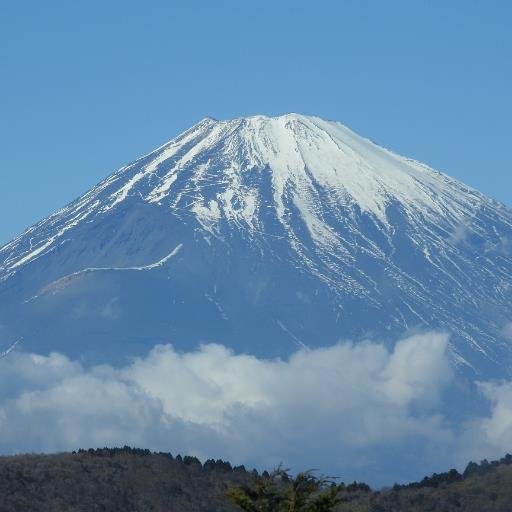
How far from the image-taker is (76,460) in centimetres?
9206

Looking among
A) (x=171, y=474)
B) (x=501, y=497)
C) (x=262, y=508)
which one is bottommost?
(x=262, y=508)

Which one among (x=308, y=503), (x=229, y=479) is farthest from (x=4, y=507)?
(x=308, y=503)

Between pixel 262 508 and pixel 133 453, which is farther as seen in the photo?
pixel 133 453

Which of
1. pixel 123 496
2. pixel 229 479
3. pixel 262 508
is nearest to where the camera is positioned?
pixel 262 508

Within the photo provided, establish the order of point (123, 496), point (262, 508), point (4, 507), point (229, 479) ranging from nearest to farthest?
1. point (262, 508)
2. point (4, 507)
3. point (123, 496)
4. point (229, 479)

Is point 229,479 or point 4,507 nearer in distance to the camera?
point 4,507

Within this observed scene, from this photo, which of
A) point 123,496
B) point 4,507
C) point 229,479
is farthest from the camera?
point 229,479

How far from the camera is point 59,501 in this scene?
84.7m

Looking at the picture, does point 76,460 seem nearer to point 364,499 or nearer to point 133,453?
point 133,453

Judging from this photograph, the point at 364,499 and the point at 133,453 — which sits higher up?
the point at 133,453

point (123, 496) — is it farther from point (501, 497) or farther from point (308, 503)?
point (308, 503)

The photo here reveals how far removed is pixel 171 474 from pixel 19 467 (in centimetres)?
853

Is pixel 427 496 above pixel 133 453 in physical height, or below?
below

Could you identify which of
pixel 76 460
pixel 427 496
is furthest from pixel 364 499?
pixel 76 460
